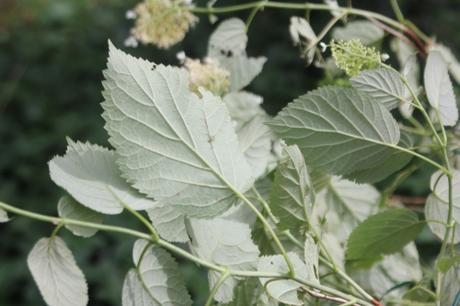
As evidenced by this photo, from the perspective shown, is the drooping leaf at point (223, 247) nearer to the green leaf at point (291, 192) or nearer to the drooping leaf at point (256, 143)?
the green leaf at point (291, 192)

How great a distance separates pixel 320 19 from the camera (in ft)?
8.25

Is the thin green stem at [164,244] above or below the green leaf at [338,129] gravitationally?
below

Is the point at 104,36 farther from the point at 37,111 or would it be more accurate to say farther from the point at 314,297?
the point at 314,297

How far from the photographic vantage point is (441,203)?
1.58 feet

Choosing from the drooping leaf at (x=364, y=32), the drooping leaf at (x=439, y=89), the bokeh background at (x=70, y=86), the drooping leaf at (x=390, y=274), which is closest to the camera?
the drooping leaf at (x=439, y=89)

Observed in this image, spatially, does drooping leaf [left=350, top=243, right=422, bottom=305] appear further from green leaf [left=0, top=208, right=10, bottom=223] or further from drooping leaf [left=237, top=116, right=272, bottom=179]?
green leaf [left=0, top=208, right=10, bottom=223]

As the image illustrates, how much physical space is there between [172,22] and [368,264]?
28 centimetres

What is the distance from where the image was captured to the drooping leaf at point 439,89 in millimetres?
456

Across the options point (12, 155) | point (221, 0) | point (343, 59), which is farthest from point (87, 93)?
point (343, 59)

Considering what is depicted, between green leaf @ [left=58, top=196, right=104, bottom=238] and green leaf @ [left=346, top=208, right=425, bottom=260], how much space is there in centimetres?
20

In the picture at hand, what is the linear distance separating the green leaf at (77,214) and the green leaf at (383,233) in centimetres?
20

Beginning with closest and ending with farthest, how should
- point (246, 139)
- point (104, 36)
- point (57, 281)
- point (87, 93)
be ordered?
point (57, 281) → point (246, 139) → point (87, 93) → point (104, 36)

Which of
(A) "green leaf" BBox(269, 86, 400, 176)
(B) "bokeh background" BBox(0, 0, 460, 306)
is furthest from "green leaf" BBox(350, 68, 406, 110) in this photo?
(B) "bokeh background" BBox(0, 0, 460, 306)

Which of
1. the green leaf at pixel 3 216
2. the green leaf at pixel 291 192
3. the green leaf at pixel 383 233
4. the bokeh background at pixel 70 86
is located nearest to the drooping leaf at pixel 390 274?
the green leaf at pixel 383 233
